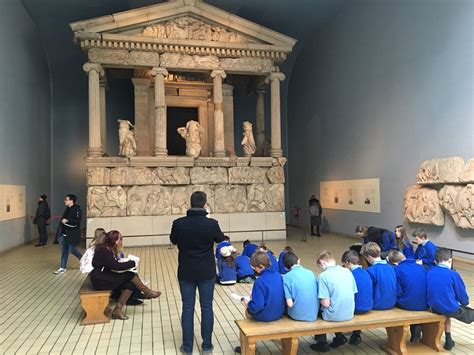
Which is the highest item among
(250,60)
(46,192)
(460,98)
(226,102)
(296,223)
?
(250,60)

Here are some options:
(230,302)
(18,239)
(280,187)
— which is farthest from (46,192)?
(230,302)

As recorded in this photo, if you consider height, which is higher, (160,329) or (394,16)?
(394,16)

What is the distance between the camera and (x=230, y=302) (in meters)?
5.94

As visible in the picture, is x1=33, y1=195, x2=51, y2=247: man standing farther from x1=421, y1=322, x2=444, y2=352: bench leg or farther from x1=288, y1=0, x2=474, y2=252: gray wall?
x1=421, y1=322, x2=444, y2=352: bench leg

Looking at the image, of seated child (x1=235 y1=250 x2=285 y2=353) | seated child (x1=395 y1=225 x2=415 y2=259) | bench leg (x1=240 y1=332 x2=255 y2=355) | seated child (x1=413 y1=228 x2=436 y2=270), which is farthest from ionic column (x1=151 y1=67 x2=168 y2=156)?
bench leg (x1=240 y1=332 x2=255 y2=355)

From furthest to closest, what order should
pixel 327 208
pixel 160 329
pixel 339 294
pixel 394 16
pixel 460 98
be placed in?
pixel 327 208 → pixel 394 16 → pixel 460 98 → pixel 160 329 → pixel 339 294

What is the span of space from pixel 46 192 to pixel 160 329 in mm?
13635

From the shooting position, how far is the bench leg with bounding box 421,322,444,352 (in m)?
3.98

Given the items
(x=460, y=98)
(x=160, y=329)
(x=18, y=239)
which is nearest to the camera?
(x=160, y=329)

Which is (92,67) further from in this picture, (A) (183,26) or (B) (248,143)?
(B) (248,143)

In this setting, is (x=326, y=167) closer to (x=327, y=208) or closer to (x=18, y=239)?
(x=327, y=208)

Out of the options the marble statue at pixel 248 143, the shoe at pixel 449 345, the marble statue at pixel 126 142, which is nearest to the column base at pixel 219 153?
the marble statue at pixel 248 143

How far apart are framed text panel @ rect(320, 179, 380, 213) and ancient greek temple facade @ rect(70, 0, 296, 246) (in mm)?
2584

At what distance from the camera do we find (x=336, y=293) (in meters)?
3.63
